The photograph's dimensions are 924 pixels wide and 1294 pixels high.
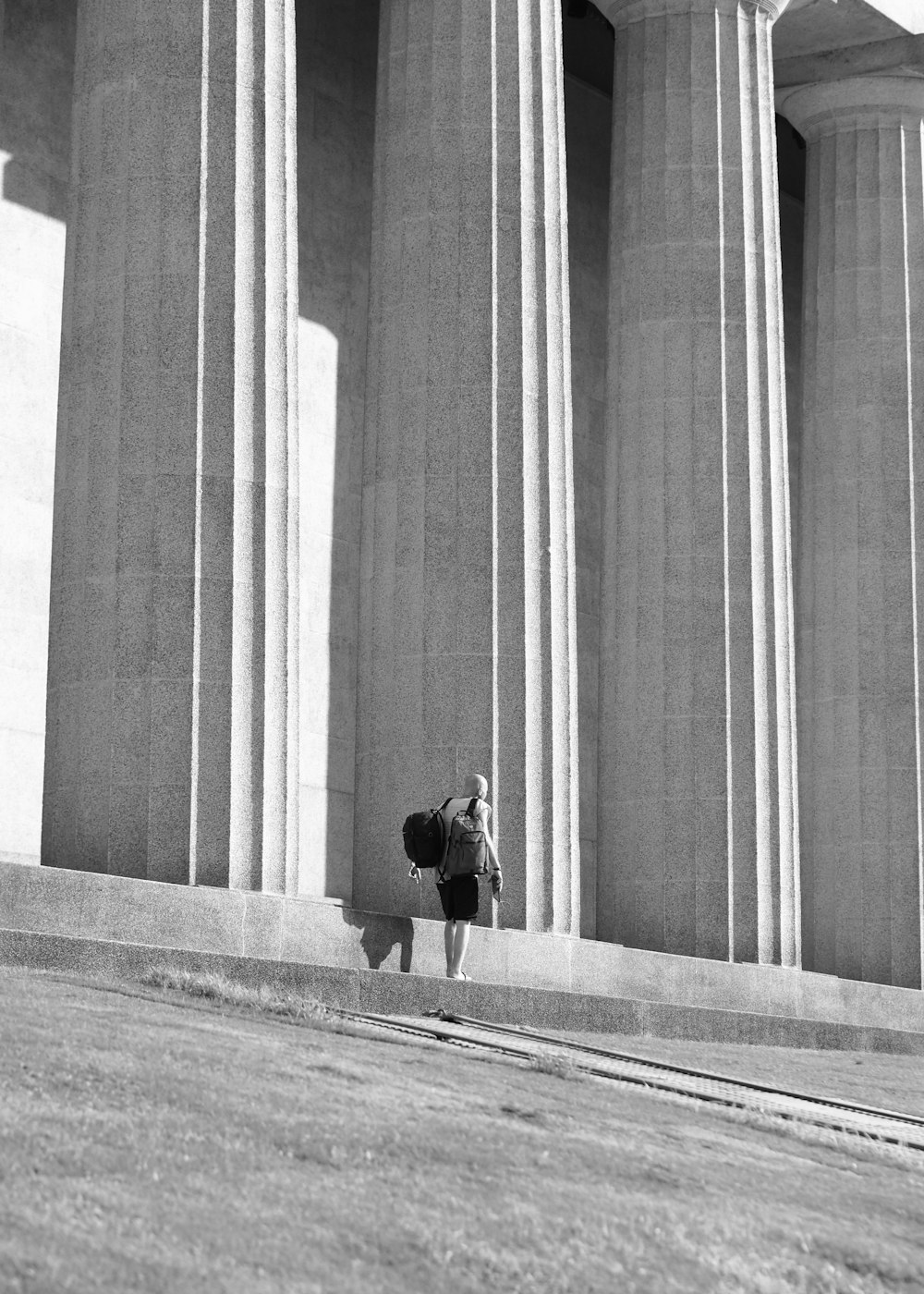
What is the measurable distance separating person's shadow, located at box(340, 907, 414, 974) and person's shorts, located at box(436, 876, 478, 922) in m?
1.15

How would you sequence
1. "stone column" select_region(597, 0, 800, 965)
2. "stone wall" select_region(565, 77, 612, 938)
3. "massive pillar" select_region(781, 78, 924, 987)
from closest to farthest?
1. "stone column" select_region(597, 0, 800, 965)
2. "massive pillar" select_region(781, 78, 924, 987)
3. "stone wall" select_region(565, 77, 612, 938)

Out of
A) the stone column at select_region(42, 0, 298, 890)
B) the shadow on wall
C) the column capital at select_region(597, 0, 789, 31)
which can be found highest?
the column capital at select_region(597, 0, 789, 31)

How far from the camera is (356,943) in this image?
2714 cm

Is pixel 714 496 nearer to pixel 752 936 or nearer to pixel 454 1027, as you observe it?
pixel 752 936

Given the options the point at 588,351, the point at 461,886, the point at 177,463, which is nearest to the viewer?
the point at 461,886

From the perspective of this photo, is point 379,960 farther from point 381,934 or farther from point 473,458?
point 473,458

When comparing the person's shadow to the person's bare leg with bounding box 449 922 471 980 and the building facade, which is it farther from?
the building facade

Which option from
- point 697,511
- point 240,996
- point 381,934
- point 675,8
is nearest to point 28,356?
point 697,511

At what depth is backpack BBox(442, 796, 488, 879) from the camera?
26.5 metres

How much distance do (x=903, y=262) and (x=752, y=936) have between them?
648 inches

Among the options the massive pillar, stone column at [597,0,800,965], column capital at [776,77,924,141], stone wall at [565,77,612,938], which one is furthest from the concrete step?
column capital at [776,77,924,141]

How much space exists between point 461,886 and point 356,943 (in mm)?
1545

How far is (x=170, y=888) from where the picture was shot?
24828mm

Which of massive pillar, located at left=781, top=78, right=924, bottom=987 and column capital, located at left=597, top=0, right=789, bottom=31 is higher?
column capital, located at left=597, top=0, right=789, bottom=31
